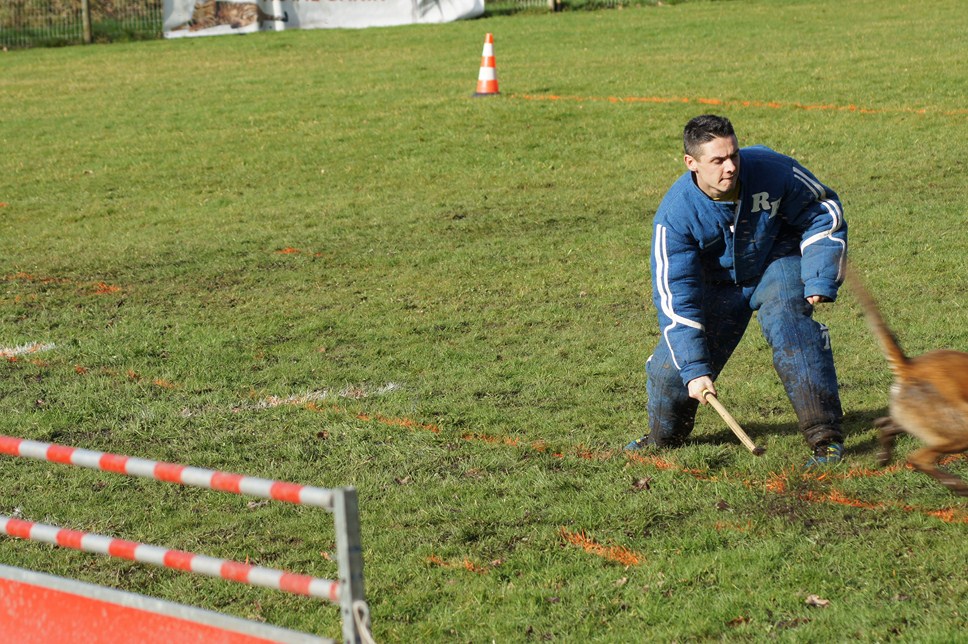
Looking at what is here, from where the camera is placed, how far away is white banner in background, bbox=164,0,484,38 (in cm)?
2805

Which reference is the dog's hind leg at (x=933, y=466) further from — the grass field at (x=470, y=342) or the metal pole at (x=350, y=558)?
the metal pole at (x=350, y=558)

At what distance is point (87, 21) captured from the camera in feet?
94.7

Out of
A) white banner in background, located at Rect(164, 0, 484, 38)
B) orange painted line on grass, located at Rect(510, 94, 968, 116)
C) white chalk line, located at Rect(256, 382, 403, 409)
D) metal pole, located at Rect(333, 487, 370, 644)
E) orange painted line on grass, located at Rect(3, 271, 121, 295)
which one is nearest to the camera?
metal pole, located at Rect(333, 487, 370, 644)

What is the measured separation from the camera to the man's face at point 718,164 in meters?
5.24

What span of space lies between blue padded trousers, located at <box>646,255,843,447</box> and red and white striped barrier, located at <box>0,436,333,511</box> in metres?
2.76

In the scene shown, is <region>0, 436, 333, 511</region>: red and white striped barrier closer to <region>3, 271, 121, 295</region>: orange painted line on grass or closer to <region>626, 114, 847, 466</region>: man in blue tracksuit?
<region>626, 114, 847, 466</region>: man in blue tracksuit

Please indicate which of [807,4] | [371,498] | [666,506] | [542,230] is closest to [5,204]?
[542,230]

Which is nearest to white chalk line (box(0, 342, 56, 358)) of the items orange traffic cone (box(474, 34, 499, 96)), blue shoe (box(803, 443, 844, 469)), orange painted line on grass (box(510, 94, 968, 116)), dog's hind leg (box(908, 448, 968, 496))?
blue shoe (box(803, 443, 844, 469))

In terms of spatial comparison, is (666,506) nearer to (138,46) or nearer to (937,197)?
(937,197)

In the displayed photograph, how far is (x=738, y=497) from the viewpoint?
5117 mm

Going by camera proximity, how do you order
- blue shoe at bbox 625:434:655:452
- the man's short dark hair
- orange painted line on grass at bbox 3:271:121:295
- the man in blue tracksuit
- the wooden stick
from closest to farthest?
the wooden stick < the man's short dark hair < the man in blue tracksuit < blue shoe at bbox 625:434:655:452 < orange painted line on grass at bbox 3:271:121:295

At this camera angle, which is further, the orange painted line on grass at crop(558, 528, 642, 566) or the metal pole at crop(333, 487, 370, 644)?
the orange painted line on grass at crop(558, 528, 642, 566)

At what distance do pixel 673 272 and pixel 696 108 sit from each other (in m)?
11.2

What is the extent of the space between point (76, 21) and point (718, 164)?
27533 mm
